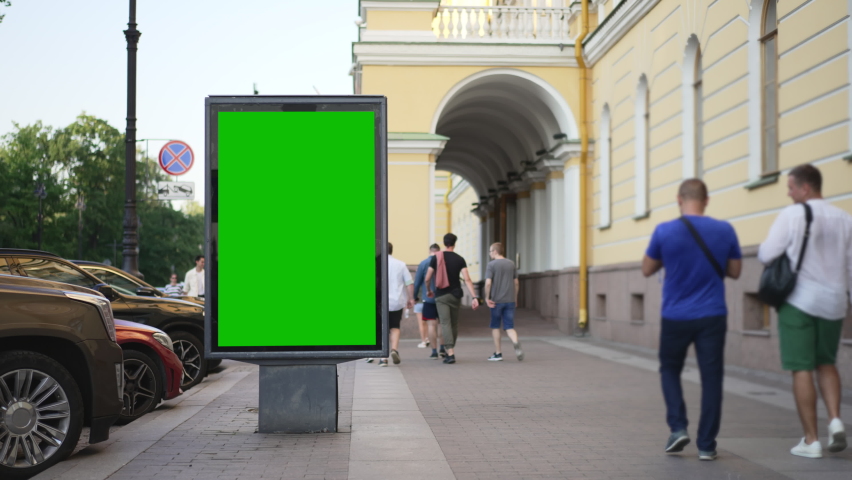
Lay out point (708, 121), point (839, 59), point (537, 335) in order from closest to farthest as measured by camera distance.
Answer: point (839, 59) → point (708, 121) → point (537, 335)

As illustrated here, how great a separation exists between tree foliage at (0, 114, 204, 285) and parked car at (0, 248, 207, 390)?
50.6 metres

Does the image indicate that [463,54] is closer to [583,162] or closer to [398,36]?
[398,36]

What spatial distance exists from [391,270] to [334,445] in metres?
7.97

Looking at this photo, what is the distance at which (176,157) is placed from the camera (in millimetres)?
20281

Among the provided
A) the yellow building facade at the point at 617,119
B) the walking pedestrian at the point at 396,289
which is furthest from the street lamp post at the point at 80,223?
the walking pedestrian at the point at 396,289

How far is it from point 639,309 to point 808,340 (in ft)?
40.1

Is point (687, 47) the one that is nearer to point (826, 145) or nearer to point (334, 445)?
point (826, 145)

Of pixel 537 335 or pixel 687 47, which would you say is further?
pixel 537 335

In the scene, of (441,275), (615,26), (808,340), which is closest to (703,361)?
(808,340)

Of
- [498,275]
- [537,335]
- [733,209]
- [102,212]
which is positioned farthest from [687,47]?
[102,212]

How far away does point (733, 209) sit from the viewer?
45.9 ft

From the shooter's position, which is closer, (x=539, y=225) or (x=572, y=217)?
(x=572, y=217)

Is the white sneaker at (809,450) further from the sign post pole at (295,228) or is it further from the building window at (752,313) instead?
the building window at (752,313)

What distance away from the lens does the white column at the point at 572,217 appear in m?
23.1
